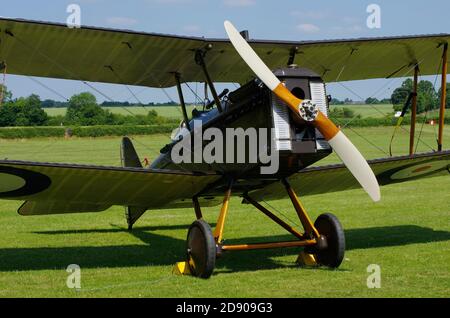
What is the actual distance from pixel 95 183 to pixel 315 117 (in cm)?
254

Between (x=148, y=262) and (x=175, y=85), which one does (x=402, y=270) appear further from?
(x=175, y=85)

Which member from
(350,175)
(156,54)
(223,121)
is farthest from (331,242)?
(156,54)

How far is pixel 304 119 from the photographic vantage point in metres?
6.34

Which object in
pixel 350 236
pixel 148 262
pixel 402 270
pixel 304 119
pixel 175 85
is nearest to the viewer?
pixel 304 119

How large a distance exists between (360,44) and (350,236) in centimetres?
306

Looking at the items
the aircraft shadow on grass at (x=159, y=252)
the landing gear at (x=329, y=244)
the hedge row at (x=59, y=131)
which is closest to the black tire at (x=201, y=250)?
the aircraft shadow on grass at (x=159, y=252)

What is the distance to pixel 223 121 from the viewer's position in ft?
23.6

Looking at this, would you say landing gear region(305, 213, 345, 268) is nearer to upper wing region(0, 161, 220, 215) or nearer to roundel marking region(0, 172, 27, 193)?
upper wing region(0, 161, 220, 215)

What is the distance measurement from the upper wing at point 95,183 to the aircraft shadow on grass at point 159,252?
796 millimetres

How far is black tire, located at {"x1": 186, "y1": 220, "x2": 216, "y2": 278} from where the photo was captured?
666 centimetres

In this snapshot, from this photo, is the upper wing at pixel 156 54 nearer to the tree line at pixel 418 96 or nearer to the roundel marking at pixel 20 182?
the tree line at pixel 418 96

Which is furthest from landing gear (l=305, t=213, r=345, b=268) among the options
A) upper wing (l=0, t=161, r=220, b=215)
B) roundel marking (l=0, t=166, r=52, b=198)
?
roundel marking (l=0, t=166, r=52, b=198)
